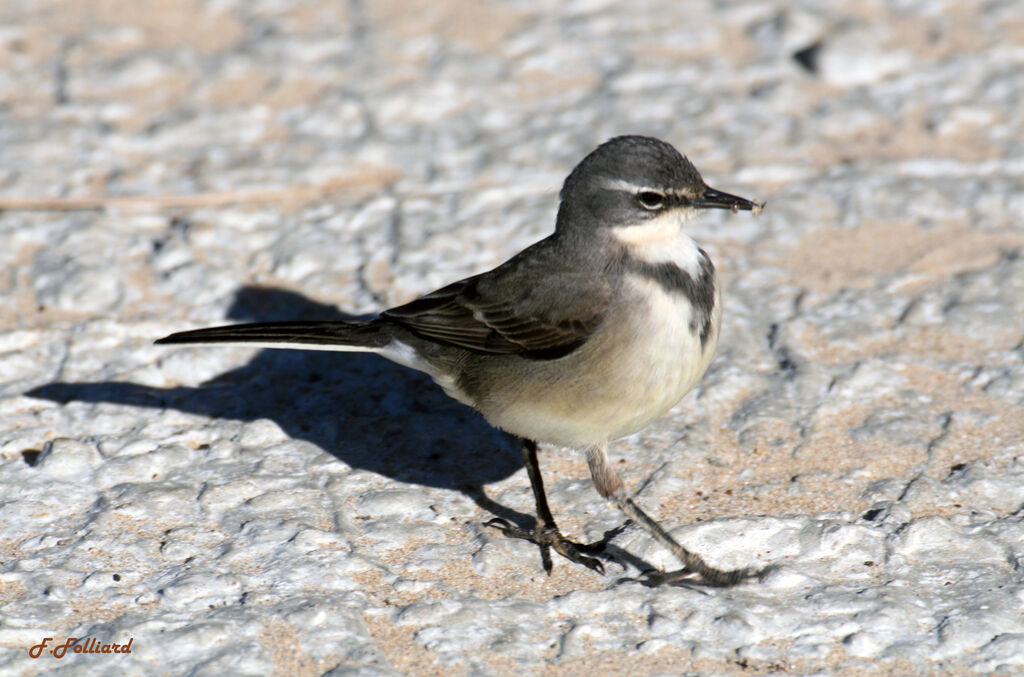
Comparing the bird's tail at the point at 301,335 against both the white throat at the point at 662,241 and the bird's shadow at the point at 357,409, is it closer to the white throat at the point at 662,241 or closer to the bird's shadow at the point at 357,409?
the bird's shadow at the point at 357,409

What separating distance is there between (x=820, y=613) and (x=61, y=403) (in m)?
3.48

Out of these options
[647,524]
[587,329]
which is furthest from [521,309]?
[647,524]

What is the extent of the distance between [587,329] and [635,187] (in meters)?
0.65

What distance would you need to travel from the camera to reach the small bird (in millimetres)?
4449

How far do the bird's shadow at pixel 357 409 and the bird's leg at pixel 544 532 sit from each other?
0.56 ft

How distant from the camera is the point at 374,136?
7.32 meters

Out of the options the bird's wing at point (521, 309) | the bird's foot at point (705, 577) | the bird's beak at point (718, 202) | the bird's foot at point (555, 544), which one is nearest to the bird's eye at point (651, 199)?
the bird's beak at point (718, 202)

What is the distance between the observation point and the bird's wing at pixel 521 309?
4.59 m

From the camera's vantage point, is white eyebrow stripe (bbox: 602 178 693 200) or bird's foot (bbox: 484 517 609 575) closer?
bird's foot (bbox: 484 517 609 575)

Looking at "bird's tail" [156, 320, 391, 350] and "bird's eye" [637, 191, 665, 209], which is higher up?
"bird's eye" [637, 191, 665, 209]

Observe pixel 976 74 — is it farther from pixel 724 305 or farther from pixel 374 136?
pixel 374 136

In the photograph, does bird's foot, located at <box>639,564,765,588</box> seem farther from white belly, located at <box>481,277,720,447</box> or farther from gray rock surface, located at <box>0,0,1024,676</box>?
white belly, located at <box>481,277,720,447</box>

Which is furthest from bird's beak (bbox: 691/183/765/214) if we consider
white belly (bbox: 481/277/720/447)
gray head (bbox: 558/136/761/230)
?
white belly (bbox: 481/277/720/447)

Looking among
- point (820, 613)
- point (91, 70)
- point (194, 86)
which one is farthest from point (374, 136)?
point (820, 613)
